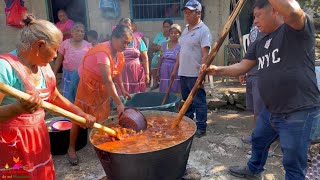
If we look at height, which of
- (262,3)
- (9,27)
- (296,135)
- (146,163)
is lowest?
(146,163)

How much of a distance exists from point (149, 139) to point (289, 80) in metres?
1.51

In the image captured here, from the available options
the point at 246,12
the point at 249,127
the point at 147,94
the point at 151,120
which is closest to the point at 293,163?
the point at 151,120

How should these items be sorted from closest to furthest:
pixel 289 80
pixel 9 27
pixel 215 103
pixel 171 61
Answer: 1. pixel 289 80
2. pixel 171 61
3. pixel 215 103
4. pixel 9 27

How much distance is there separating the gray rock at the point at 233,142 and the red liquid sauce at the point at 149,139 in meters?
1.32

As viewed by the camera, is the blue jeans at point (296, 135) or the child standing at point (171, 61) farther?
the child standing at point (171, 61)

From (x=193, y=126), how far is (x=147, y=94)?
5.76 feet

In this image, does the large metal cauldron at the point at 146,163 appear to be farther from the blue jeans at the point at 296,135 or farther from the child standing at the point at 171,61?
the child standing at the point at 171,61

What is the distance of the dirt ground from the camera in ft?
12.5

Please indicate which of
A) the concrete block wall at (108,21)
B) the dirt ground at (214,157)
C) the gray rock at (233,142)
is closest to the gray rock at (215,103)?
the dirt ground at (214,157)

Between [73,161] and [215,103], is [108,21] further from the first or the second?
[73,161]

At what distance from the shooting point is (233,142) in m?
4.60

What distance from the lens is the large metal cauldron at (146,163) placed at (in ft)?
9.11

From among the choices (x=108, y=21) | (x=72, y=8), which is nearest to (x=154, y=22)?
(x=108, y=21)

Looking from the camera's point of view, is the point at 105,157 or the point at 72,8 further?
the point at 72,8
